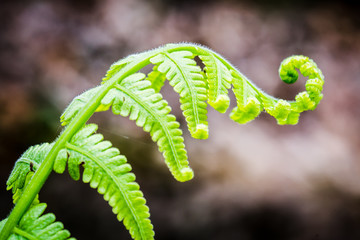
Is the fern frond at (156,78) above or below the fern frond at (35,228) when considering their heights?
above

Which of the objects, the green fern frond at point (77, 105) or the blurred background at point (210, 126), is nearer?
the green fern frond at point (77, 105)

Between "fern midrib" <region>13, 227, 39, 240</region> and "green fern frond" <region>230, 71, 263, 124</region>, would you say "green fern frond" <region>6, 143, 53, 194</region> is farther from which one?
"green fern frond" <region>230, 71, 263, 124</region>

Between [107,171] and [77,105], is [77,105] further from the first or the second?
[107,171]

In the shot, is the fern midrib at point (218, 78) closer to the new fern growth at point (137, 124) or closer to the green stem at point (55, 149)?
the new fern growth at point (137, 124)

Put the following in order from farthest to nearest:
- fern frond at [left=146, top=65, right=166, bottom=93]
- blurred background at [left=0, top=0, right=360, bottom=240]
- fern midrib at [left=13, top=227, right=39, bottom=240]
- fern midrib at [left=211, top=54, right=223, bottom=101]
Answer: blurred background at [left=0, top=0, right=360, bottom=240] < fern frond at [left=146, top=65, right=166, bottom=93] < fern midrib at [left=211, top=54, right=223, bottom=101] < fern midrib at [left=13, top=227, right=39, bottom=240]

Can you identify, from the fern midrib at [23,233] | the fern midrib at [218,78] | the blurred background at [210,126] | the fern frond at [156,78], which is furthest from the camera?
the blurred background at [210,126]

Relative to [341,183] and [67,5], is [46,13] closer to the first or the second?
[67,5]

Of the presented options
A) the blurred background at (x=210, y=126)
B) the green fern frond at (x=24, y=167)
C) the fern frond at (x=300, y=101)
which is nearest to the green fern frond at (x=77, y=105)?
the green fern frond at (x=24, y=167)

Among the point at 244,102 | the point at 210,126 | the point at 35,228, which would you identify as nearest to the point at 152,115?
the point at 244,102

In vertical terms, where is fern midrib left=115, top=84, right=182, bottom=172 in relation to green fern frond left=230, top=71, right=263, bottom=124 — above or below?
below

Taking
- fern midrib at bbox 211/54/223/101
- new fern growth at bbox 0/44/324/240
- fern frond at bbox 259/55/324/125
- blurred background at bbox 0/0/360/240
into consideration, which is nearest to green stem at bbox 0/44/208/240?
new fern growth at bbox 0/44/324/240
